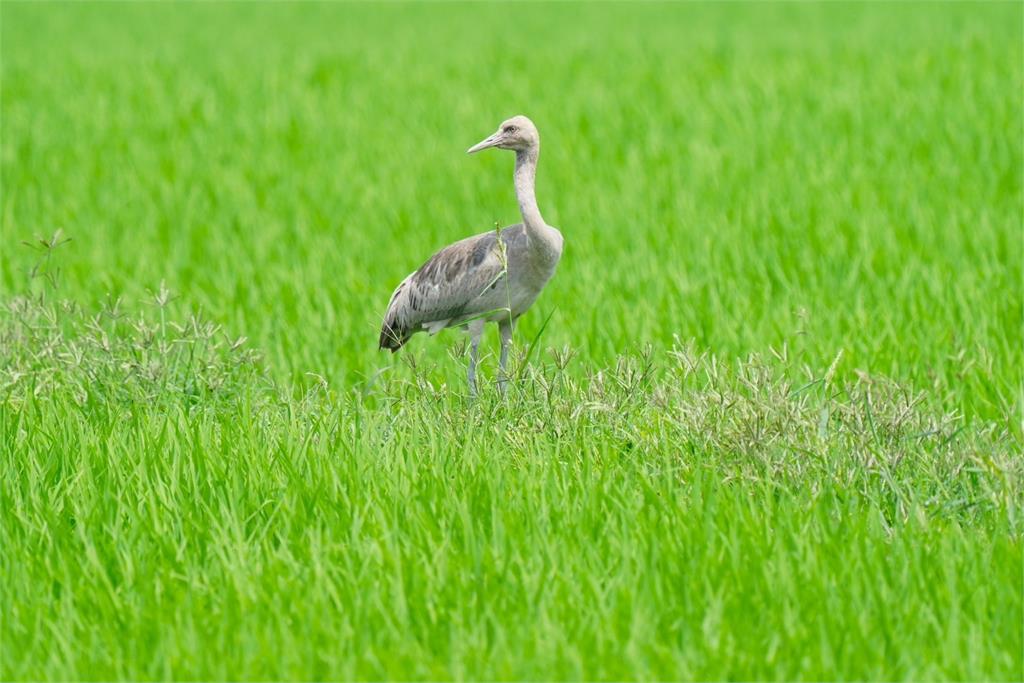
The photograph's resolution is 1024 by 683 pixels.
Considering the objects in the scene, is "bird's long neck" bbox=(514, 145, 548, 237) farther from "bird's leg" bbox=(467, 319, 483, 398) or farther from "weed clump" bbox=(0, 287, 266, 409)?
"weed clump" bbox=(0, 287, 266, 409)

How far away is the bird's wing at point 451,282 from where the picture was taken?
5.70 m

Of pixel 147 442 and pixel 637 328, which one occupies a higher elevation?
pixel 147 442

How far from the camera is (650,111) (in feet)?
47.3

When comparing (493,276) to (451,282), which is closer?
(493,276)

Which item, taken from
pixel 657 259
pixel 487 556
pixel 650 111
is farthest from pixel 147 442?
pixel 650 111

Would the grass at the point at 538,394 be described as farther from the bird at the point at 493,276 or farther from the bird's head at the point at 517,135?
the bird's head at the point at 517,135

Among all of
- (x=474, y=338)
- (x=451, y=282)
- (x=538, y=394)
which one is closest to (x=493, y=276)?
(x=451, y=282)

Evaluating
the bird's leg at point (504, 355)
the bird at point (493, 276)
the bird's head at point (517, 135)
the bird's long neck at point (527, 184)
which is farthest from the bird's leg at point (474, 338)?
the bird's head at point (517, 135)

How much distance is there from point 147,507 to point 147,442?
54 cm

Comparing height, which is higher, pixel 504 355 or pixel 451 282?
pixel 451 282

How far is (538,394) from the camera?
17.4 feet

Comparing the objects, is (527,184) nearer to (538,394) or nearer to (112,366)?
(538,394)

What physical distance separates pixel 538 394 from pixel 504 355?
530mm

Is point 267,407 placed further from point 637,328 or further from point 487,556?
point 637,328
